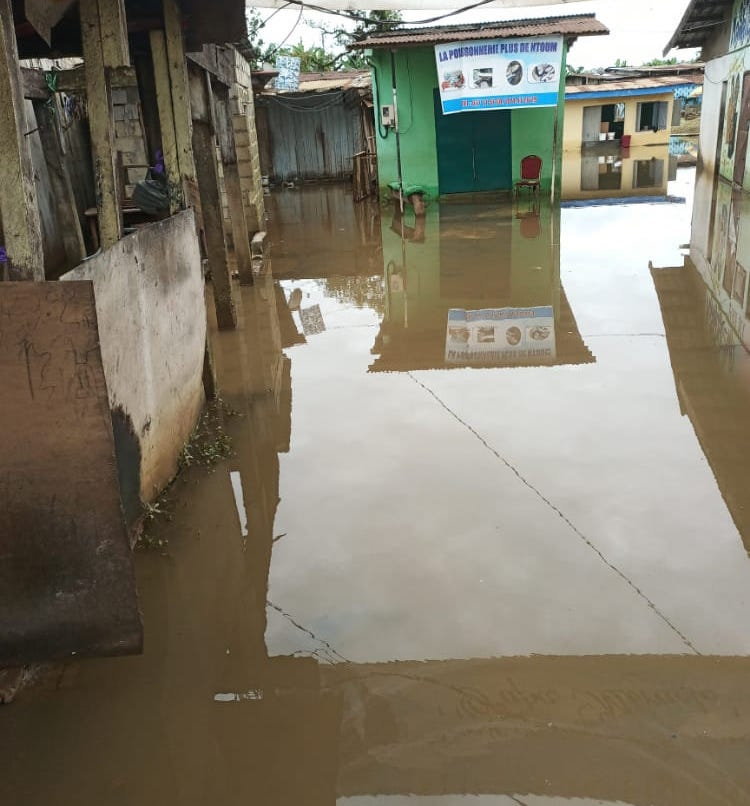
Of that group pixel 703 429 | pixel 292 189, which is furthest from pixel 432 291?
pixel 292 189

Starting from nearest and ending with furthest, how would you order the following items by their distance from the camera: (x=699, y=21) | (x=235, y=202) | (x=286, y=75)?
1. (x=235, y=202)
2. (x=699, y=21)
3. (x=286, y=75)

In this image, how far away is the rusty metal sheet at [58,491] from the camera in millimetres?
2699

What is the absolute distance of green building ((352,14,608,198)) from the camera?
603 inches

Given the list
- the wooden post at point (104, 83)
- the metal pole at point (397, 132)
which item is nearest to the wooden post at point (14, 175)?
the wooden post at point (104, 83)

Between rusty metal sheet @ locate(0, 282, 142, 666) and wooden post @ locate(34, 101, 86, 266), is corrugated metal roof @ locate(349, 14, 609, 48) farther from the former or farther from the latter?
rusty metal sheet @ locate(0, 282, 142, 666)

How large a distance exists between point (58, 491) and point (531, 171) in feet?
53.1

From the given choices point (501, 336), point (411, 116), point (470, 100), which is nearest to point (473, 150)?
point (411, 116)

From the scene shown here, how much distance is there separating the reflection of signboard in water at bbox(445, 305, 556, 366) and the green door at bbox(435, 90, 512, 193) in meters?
10.4

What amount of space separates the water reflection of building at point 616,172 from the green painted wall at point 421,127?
4.63 feet

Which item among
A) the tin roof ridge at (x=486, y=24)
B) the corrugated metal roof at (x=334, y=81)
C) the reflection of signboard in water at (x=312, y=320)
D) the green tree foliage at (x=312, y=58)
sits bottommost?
the reflection of signboard in water at (x=312, y=320)

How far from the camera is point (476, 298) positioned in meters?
8.93

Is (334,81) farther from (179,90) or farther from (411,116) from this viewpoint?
(179,90)

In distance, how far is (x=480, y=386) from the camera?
617 cm

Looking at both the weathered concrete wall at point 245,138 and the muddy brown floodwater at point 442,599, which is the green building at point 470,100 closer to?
Answer: the weathered concrete wall at point 245,138
